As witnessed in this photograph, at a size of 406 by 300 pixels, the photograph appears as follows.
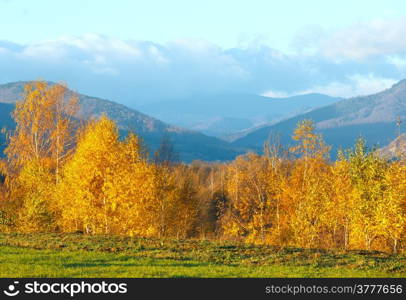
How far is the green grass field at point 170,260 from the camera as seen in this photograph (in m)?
23.8

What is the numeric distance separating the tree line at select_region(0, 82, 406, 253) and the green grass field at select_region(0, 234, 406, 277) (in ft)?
47.3

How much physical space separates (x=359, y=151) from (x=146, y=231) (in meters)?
25.7

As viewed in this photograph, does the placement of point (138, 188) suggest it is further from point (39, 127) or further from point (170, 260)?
point (170, 260)

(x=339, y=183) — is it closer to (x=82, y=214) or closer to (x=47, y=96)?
(x=82, y=214)

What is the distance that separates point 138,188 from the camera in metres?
54.2

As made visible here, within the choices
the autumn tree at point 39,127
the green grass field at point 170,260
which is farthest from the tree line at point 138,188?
the green grass field at point 170,260

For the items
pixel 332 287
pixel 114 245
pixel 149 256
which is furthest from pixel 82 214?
pixel 332 287

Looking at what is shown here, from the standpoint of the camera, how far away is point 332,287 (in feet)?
67.9

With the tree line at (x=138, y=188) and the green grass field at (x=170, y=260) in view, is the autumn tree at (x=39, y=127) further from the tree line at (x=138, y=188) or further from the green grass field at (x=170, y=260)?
the green grass field at (x=170, y=260)

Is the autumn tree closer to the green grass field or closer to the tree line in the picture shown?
the tree line

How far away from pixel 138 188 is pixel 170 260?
26.4 m

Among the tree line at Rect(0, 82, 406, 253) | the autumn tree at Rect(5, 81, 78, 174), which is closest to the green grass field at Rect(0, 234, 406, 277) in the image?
the tree line at Rect(0, 82, 406, 253)

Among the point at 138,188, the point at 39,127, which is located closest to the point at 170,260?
the point at 138,188

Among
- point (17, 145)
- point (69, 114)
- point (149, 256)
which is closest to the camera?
point (149, 256)
